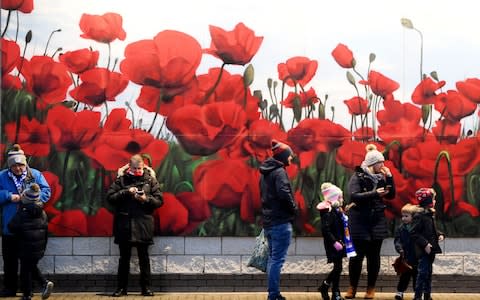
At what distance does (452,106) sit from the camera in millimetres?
14086

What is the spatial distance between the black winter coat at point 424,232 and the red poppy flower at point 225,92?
7.52ft

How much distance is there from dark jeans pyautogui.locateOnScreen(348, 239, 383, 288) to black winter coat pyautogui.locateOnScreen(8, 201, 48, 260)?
3522 millimetres

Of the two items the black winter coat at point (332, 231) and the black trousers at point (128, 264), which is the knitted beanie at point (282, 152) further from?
the black trousers at point (128, 264)

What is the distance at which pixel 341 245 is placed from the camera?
42.7ft

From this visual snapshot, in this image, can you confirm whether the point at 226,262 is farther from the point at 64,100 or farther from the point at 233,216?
the point at 64,100

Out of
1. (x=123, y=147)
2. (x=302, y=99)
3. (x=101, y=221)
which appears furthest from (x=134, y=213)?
(x=302, y=99)

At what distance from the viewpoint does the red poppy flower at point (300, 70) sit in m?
14.0

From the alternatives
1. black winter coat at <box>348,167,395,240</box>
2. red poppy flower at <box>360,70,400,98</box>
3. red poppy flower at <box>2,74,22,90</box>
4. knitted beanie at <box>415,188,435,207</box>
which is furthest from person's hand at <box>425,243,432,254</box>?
red poppy flower at <box>2,74,22,90</box>

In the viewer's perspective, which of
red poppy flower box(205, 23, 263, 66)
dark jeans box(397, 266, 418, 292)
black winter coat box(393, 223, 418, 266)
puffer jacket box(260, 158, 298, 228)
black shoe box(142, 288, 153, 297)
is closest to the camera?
puffer jacket box(260, 158, 298, 228)

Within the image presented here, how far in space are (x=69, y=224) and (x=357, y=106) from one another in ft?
12.0

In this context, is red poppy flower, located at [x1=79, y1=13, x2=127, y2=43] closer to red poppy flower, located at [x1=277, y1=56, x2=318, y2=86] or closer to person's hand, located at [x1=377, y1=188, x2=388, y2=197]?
red poppy flower, located at [x1=277, y1=56, x2=318, y2=86]

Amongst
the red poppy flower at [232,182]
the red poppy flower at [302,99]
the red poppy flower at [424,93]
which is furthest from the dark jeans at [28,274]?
the red poppy flower at [424,93]

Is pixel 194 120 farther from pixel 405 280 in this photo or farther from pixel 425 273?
pixel 425 273

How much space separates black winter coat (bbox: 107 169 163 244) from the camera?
13516 mm
